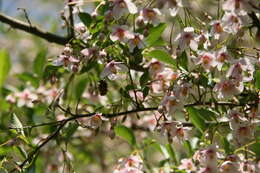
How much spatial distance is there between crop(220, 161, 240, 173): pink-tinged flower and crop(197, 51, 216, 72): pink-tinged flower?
272 millimetres

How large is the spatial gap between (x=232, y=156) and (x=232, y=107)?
5.9 inches

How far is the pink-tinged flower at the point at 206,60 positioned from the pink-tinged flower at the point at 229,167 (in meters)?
0.27

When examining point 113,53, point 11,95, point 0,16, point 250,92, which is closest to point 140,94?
point 113,53

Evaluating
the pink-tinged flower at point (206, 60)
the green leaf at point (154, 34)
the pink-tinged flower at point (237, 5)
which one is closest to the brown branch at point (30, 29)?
the green leaf at point (154, 34)

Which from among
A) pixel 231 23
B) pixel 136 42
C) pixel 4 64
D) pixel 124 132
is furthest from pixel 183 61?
pixel 4 64

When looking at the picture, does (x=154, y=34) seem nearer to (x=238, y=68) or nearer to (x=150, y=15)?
(x=150, y=15)

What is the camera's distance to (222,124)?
1515mm

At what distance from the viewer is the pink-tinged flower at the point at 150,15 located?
4.37 feet

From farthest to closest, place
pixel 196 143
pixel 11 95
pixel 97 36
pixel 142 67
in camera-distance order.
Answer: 1. pixel 11 95
2. pixel 196 143
3. pixel 142 67
4. pixel 97 36

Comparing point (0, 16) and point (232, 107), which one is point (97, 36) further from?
point (0, 16)

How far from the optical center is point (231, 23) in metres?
1.25

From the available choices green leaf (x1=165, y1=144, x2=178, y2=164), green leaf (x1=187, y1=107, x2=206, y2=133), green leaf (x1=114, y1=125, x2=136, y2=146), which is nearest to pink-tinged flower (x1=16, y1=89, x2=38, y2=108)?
green leaf (x1=114, y1=125, x2=136, y2=146)

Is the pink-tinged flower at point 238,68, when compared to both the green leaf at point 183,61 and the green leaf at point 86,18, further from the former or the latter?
the green leaf at point 86,18

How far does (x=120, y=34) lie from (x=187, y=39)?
182mm
